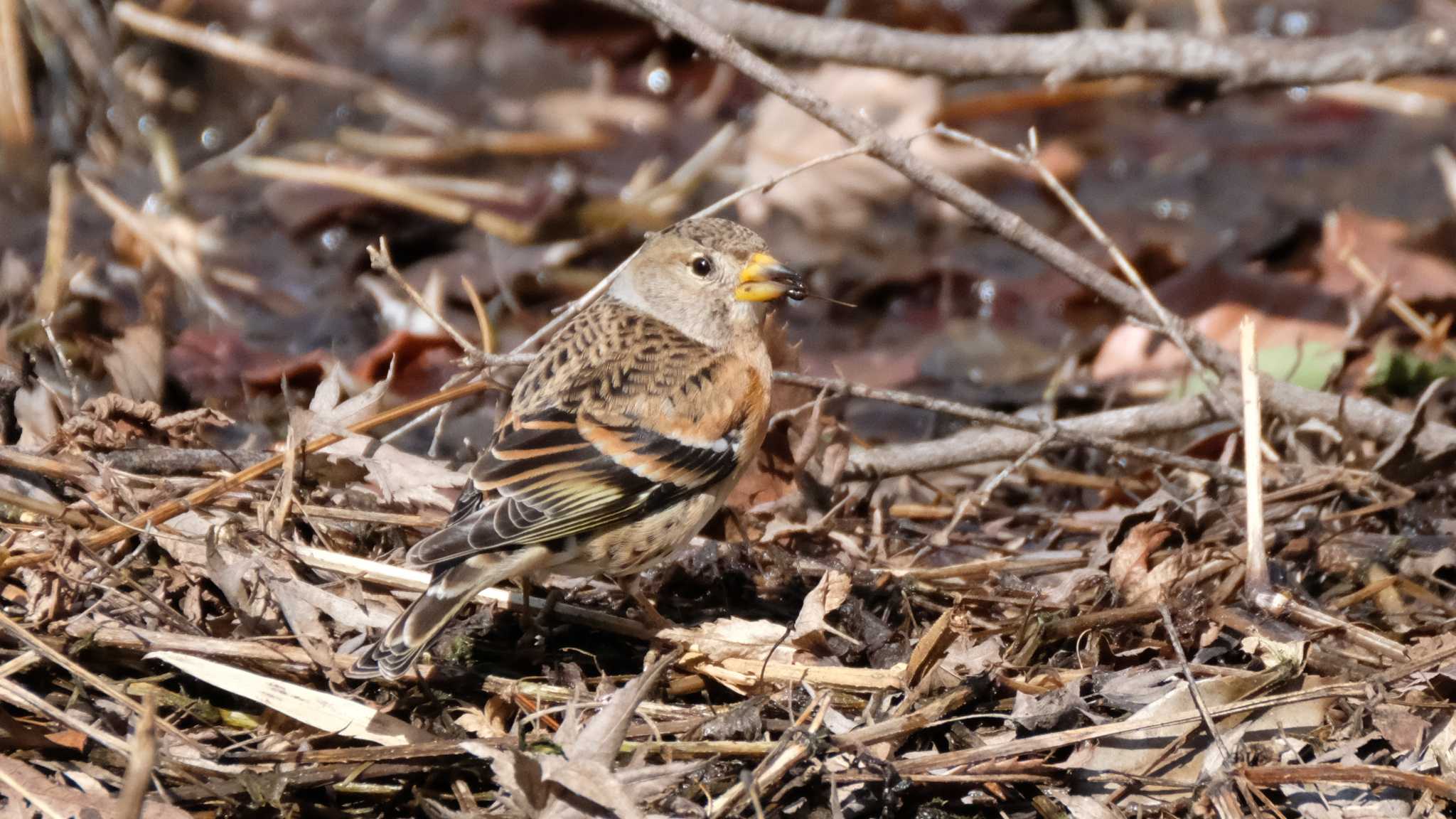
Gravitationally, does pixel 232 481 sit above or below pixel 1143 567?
above

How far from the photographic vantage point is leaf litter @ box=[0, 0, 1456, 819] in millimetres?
3621

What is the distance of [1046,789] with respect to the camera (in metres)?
3.63

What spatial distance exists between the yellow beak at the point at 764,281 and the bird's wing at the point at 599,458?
289mm

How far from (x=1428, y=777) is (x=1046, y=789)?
0.85 metres

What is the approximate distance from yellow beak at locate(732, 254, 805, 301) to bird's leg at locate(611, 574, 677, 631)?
987mm

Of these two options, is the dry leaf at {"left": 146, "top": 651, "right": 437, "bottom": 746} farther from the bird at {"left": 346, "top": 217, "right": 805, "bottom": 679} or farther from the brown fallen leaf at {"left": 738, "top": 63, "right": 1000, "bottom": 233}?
the brown fallen leaf at {"left": 738, "top": 63, "right": 1000, "bottom": 233}

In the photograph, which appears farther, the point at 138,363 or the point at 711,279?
the point at 138,363

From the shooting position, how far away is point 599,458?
4258mm

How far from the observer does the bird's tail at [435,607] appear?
11.9 ft

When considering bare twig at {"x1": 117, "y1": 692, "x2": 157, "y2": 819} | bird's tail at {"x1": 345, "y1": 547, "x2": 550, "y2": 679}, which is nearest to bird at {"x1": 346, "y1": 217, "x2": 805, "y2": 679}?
bird's tail at {"x1": 345, "y1": 547, "x2": 550, "y2": 679}

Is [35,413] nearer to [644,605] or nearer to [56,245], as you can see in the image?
[56,245]

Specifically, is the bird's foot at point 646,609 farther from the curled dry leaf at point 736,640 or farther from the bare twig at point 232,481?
the bare twig at point 232,481

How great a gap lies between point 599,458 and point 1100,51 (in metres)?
2.81

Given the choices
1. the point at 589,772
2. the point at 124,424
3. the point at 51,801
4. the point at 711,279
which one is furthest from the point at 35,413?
the point at 589,772
